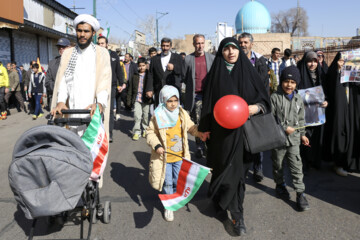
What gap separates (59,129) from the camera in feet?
8.29

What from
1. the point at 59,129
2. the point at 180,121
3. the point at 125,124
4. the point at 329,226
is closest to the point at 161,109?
the point at 180,121

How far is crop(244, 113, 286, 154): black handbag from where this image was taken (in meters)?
3.34

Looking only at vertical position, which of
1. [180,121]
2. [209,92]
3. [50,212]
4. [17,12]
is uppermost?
[17,12]

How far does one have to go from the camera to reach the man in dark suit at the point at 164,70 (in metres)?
7.15

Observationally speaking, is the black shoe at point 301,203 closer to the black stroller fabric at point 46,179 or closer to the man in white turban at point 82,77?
the man in white turban at point 82,77

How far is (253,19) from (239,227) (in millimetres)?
50107

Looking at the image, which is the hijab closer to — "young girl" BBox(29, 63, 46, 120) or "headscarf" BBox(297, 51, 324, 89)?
"headscarf" BBox(297, 51, 324, 89)

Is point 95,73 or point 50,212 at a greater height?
point 95,73

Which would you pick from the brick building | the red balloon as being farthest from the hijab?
the brick building

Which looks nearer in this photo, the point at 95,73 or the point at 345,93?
the point at 95,73

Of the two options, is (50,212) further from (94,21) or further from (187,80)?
(187,80)

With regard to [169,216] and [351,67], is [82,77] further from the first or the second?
[351,67]

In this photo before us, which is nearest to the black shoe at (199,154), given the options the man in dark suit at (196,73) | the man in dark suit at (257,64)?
the man in dark suit at (196,73)

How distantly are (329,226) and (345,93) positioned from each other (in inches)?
98.8
